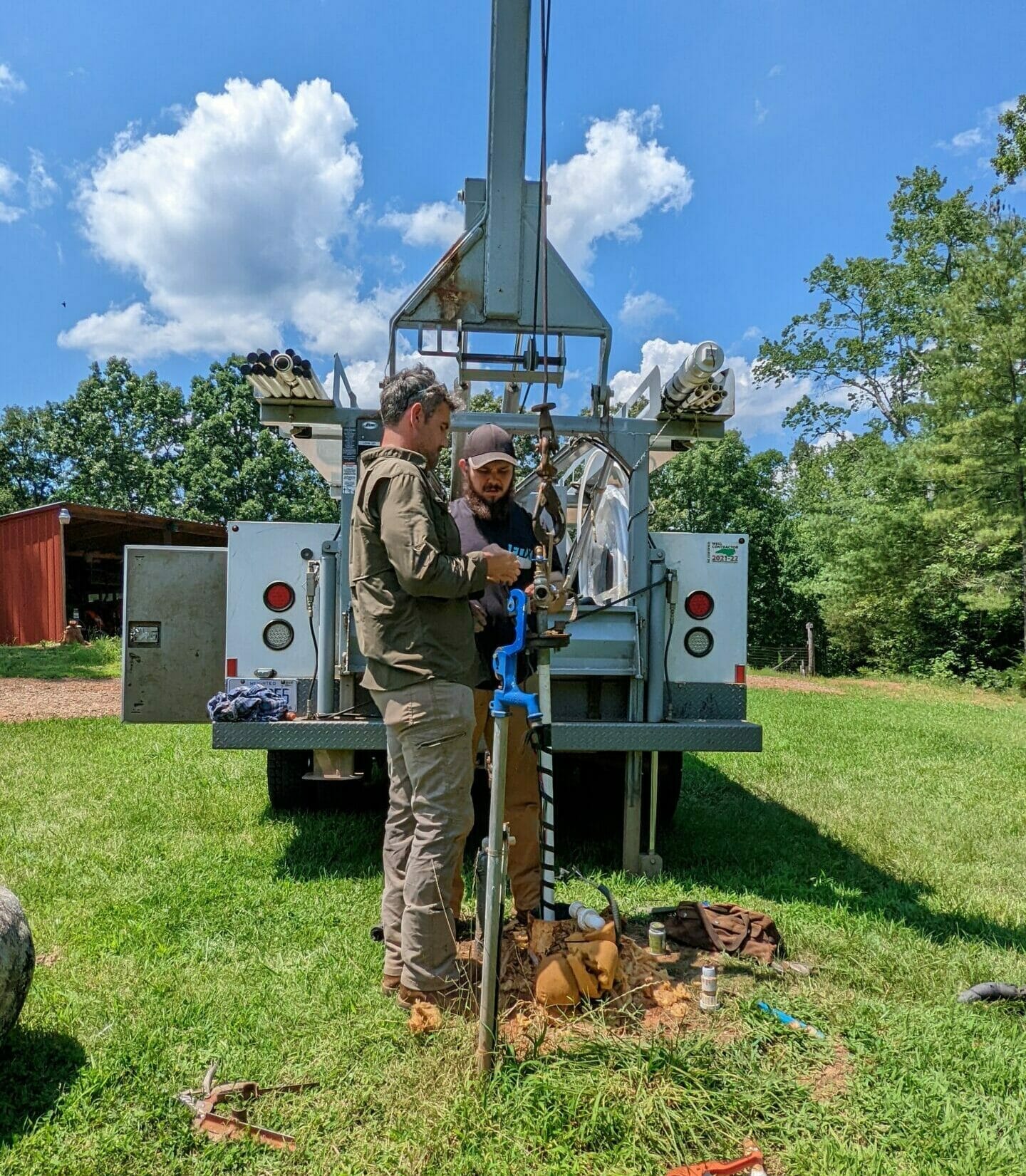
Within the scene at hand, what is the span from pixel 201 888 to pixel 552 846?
1.99m

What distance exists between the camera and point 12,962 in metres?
2.57

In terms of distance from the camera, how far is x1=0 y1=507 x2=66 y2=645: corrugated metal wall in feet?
73.9

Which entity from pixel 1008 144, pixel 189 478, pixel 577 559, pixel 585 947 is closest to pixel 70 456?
pixel 189 478

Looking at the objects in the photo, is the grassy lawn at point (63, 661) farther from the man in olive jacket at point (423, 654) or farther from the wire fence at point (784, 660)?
the wire fence at point (784, 660)

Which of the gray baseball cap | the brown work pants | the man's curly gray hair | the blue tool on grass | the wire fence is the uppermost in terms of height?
the man's curly gray hair

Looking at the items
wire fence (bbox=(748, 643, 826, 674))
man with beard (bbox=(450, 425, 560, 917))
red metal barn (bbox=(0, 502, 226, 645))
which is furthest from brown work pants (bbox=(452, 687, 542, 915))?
wire fence (bbox=(748, 643, 826, 674))

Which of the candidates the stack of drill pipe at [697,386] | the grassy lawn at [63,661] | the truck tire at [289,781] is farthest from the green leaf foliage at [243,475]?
the stack of drill pipe at [697,386]

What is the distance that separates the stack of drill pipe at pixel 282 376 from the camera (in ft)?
13.8

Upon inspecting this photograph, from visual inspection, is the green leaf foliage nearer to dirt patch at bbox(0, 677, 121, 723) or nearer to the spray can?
dirt patch at bbox(0, 677, 121, 723)

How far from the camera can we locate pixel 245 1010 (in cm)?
297

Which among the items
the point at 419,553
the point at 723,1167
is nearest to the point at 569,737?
the point at 419,553

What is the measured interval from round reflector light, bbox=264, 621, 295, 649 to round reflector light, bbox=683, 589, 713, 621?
2.06 m

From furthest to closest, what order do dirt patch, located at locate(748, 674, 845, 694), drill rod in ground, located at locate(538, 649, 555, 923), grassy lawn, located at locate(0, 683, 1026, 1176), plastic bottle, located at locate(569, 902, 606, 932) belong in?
dirt patch, located at locate(748, 674, 845, 694) → plastic bottle, located at locate(569, 902, 606, 932) → drill rod in ground, located at locate(538, 649, 555, 923) → grassy lawn, located at locate(0, 683, 1026, 1176)

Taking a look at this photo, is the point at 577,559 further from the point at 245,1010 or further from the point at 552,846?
the point at 245,1010
